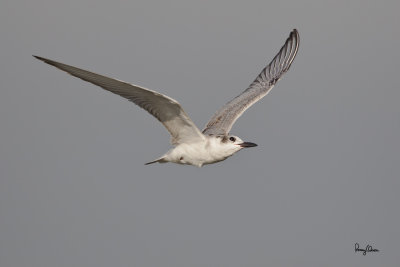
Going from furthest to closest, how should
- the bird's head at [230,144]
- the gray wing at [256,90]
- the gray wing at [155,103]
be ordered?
the gray wing at [256,90]
the bird's head at [230,144]
the gray wing at [155,103]

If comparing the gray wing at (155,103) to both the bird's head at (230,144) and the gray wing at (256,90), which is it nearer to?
the bird's head at (230,144)

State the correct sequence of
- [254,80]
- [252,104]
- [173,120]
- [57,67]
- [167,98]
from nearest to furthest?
1. [57,67]
2. [167,98]
3. [173,120]
4. [252,104]
5. [254,80]

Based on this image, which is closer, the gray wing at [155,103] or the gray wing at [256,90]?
the gray wing at [155,103]

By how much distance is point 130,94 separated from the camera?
11.5m

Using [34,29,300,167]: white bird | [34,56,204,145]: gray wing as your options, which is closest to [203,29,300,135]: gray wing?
[34,29,300,167]: white bird

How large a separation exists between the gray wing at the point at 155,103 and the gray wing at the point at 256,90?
1056 mm

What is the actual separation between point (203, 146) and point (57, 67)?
3.06 metres

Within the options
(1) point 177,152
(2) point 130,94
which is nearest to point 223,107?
(1) point 177,152

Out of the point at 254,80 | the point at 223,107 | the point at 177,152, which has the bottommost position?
the point at 177,152

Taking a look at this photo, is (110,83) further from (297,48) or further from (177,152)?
(297,48)

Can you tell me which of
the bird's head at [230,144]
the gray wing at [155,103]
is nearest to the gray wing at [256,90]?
the bird's head at [230,144]

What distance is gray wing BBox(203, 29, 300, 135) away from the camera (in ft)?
46.3

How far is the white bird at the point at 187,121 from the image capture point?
35.7 feet

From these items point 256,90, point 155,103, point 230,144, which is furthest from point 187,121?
point 256,90
